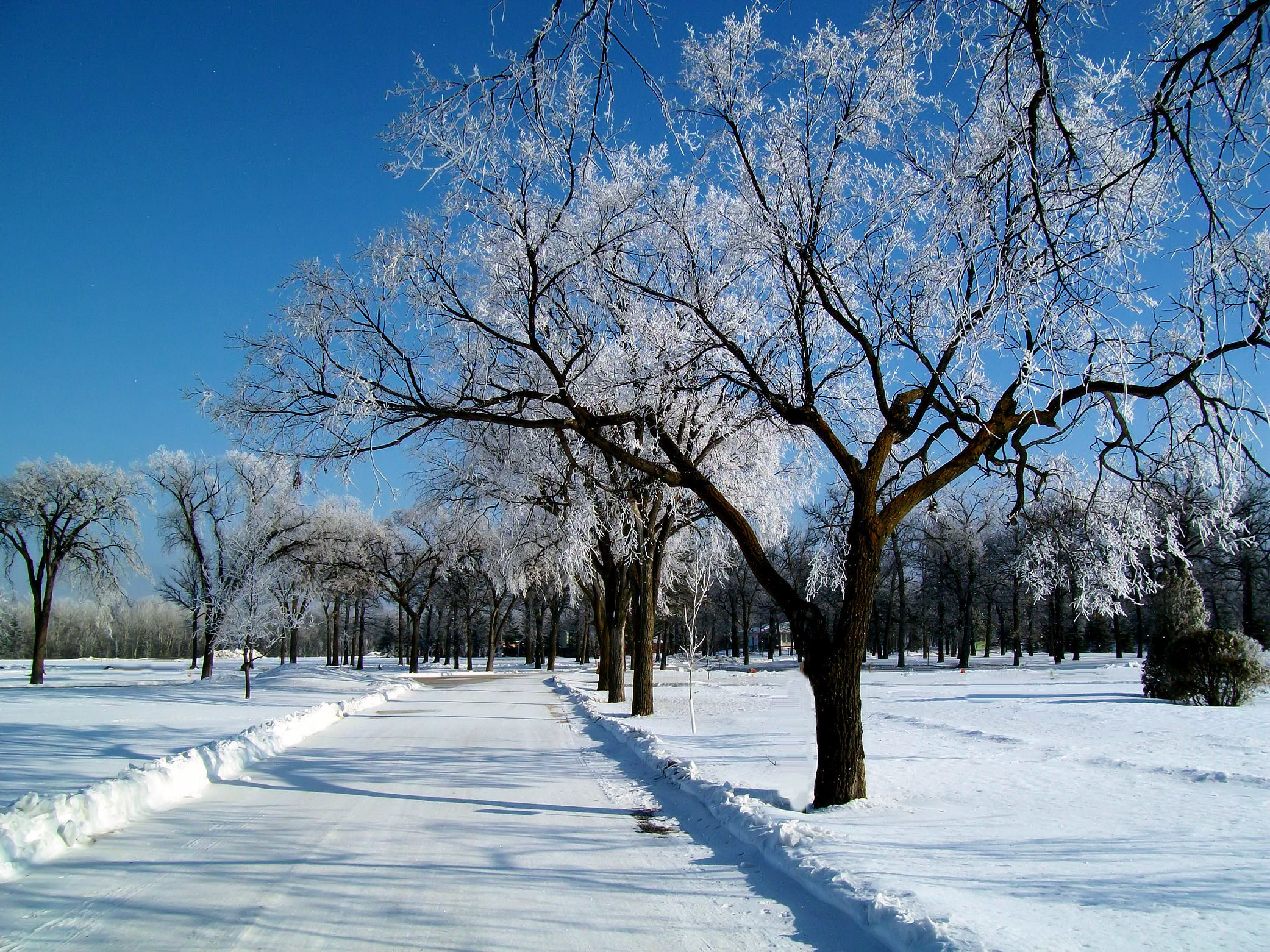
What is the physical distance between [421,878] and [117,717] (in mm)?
14409

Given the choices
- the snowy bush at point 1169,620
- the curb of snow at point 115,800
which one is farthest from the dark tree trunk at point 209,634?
the snowy bush at point 1169,620

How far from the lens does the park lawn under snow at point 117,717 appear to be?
9094 mm

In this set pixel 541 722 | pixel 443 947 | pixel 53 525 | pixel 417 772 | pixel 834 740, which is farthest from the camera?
pixel 53 525

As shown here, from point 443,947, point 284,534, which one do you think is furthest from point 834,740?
point 284,534

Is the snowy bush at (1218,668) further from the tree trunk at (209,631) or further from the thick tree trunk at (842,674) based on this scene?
the tree trunk at (209,631)

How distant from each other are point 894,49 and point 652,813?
6687mm

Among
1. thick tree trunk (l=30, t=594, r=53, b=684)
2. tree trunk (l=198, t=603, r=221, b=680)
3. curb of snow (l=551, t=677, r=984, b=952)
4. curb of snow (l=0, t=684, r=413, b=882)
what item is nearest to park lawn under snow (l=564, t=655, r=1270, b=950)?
curb of snow (l=551, t=677, r=984, b=952)

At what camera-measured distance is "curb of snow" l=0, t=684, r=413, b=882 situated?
219 inches

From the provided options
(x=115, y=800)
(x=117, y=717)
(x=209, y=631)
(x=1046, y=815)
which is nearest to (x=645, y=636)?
(x=1046, y=815)

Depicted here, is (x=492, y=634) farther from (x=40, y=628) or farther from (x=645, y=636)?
(x=645, y=636)

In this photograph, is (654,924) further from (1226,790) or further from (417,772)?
(1226,790)

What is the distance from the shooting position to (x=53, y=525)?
98.9ft

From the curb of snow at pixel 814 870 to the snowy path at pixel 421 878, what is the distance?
13 cm

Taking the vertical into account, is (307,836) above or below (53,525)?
below
